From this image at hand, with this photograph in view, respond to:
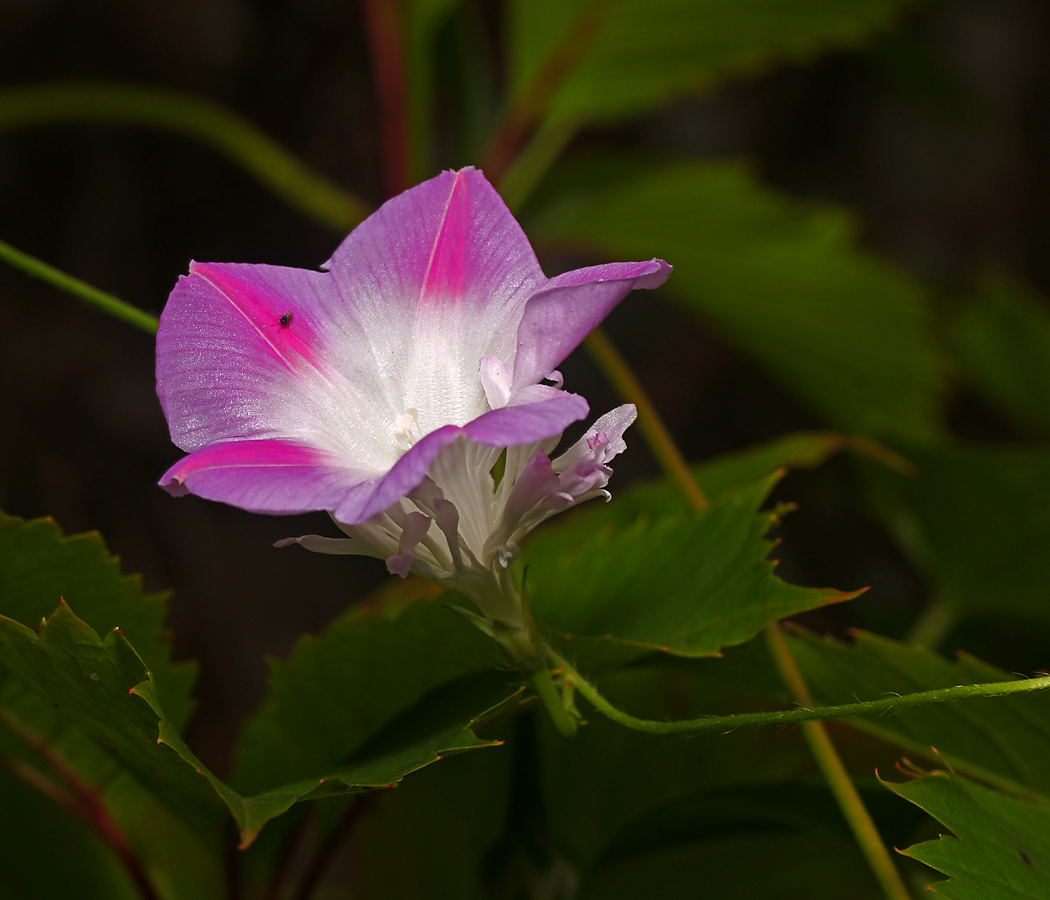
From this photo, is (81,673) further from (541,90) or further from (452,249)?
(541,90)

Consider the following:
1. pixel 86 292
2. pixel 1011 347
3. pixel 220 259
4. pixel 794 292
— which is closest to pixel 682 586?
pixel 86 292

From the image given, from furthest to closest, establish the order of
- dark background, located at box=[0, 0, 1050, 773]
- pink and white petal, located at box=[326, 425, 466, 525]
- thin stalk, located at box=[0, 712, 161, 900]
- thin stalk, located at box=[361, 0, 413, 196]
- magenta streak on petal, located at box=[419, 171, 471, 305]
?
dark background, located at box=[0, 0, 1050, 773] < thin stalk, located at box=[361, 0, 413, 196] < thin stalk, located at box=[0, 712, 161, 900] < magenta streak on petal, located at box=[419, 171, 471, 305] < pink and white petal, located at box=[326, 425, 466, 525]

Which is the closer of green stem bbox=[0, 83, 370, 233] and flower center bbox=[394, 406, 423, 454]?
flower center bbox=[394, 406, 423, 454]

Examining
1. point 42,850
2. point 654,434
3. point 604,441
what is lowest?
point 42,850

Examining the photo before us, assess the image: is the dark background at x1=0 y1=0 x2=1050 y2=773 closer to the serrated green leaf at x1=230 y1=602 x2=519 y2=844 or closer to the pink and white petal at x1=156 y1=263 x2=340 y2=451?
the serrated green leaf at x1=230 y1=602 x2=519 y2=844

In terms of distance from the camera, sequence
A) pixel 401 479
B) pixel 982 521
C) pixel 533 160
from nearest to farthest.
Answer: pixel 401 479, pixel 982 521, pixel 533 160

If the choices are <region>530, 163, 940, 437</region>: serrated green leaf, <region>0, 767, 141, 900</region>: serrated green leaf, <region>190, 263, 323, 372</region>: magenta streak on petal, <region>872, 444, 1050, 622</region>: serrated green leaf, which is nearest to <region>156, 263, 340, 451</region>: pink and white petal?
<region>190, 263, 323, 372</region>: magenta streak on petal
